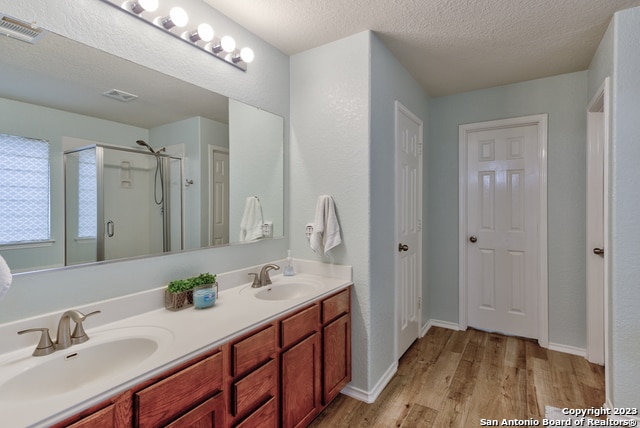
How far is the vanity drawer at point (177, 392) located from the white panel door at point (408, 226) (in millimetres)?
1612

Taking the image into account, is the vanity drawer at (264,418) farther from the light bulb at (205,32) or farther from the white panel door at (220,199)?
the light bulb at (205,32)

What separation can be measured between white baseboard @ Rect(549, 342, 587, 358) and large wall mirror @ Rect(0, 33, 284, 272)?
2748 millimetres

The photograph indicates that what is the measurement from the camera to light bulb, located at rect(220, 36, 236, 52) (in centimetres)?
174

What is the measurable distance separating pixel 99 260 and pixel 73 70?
30.7 inches

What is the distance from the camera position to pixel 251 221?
2.04 meters

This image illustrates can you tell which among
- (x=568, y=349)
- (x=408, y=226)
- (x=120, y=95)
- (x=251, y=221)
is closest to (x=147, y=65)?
(x=120, y=95)

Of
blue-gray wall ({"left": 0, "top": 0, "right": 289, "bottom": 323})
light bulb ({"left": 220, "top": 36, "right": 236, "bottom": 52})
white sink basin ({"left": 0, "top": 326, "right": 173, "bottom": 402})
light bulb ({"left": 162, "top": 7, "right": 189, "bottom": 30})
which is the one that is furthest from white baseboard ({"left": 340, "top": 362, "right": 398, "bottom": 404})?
light bulb ({"left": 162, "top": 7, "right": 189, "bottom": 30})

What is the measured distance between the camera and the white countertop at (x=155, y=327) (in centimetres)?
80

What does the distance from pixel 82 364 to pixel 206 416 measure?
18.6 inches

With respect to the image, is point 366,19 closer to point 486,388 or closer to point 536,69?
point 536,69

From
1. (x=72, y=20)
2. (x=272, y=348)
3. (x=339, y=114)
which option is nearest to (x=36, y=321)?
(x=272, y=348)

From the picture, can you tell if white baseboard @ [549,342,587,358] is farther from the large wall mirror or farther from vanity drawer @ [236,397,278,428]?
the large wall mirror

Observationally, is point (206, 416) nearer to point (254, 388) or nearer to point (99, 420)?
point (254, 388)

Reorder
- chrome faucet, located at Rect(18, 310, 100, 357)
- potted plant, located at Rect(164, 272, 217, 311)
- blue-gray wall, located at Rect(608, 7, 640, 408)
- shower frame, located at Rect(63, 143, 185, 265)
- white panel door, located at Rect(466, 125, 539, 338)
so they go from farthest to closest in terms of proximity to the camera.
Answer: white panel door, located at Rect(466, 125, 539, 338), blue-gray wall, located at Rect(608, 7, 640, 408), potted plant, located at Rect(164, 272, 217, 311), shower frame, located at Rect(63, 143, 185, 265), chrome faucet, located at Rect(18, 310, 100, 357)
